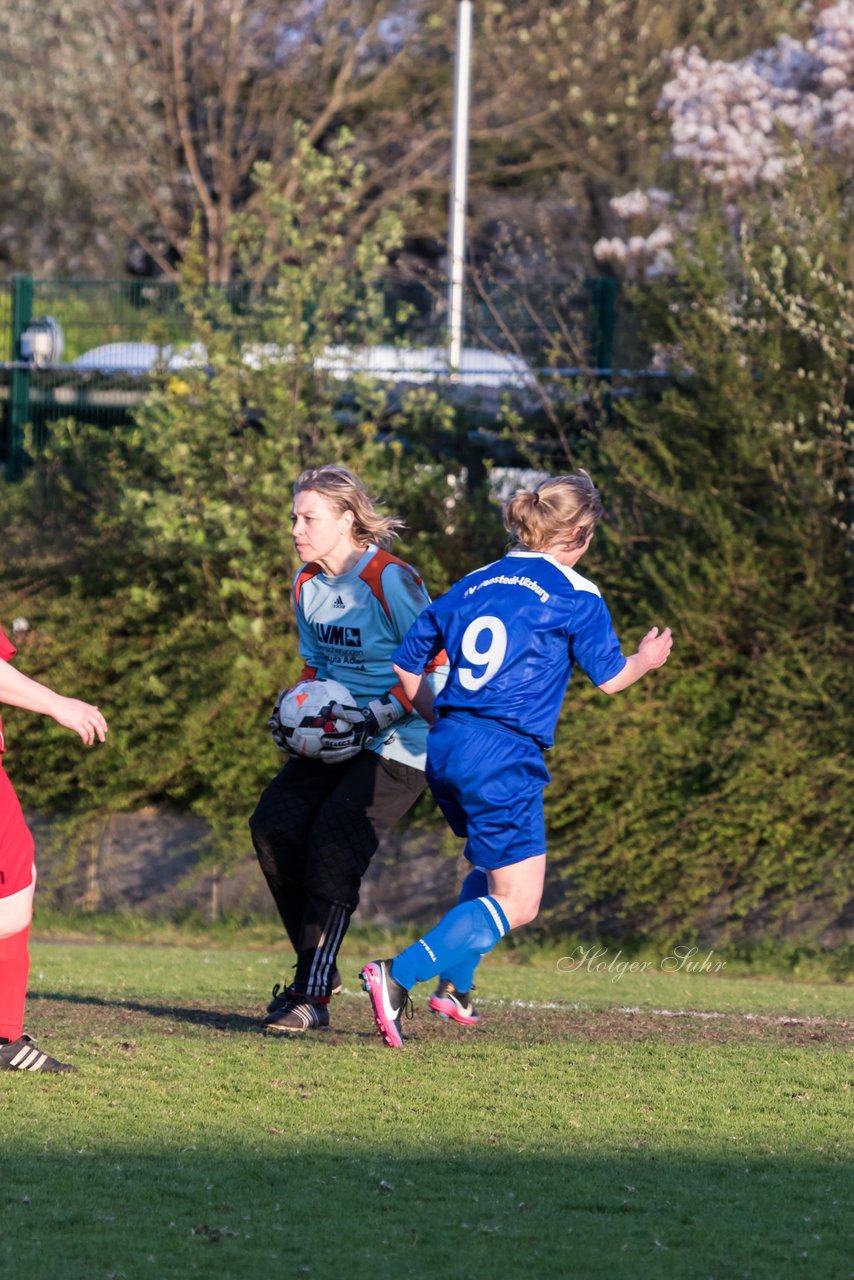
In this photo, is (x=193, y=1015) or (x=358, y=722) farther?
(x=193, y=1015)

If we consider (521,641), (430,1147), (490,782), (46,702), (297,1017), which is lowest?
(297,1017)

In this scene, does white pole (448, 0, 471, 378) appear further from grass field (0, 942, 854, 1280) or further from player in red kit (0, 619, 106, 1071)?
player in red kit (0, 619, 106, 1071)

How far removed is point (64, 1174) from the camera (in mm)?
4141

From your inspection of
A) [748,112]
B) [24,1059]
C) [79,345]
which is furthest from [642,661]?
[748,112]

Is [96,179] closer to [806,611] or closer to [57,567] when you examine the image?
[57,567]

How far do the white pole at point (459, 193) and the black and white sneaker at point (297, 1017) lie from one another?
698cm

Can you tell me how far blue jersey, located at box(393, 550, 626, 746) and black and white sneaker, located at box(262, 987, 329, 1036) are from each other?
4.10 feet

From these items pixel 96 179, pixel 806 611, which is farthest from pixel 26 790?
pixel 96 179

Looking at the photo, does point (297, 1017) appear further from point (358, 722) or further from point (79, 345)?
point (79, 345)

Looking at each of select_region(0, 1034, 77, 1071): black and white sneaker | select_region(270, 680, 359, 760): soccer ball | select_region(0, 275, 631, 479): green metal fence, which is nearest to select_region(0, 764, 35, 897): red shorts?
select_region(0, 1034, 77, 1071): black and white sneaker

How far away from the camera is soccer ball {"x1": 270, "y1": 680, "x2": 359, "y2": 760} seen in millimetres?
6062

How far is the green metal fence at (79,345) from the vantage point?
525 inches

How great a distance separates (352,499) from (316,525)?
17 centimetres

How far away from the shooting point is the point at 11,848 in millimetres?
5004
